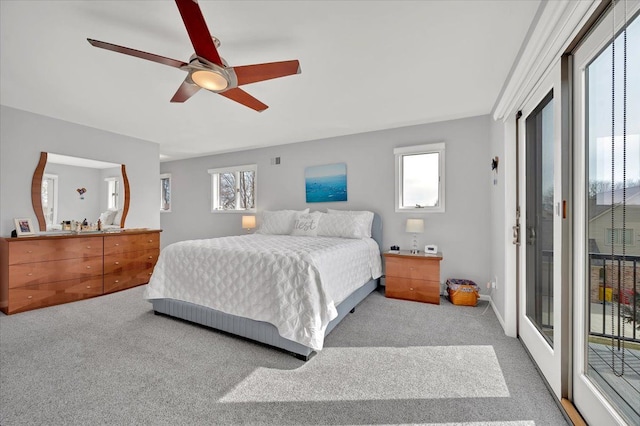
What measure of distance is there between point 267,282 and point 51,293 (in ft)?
10.2

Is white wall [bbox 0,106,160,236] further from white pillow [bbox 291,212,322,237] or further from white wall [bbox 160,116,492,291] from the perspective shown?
white pillow [bbox 291,212,322,237]

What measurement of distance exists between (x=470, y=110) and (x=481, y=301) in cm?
248

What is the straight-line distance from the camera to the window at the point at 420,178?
3711mm

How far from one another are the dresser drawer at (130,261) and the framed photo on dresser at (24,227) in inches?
33.3

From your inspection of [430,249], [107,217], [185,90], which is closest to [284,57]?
[185,90]

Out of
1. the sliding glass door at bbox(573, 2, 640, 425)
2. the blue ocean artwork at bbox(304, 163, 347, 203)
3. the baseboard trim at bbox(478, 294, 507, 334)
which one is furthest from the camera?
the blue ocean artwork at bbox(304, 163, 347, 203)

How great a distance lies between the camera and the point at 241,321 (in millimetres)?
2311

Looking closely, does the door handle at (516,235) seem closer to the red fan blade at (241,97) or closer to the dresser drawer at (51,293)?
the red fan blade at (241,97)

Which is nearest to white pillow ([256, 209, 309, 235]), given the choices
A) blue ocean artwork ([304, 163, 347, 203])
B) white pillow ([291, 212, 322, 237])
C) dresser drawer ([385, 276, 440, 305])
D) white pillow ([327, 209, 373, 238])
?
white pillow ([291, 212, 322, 237])

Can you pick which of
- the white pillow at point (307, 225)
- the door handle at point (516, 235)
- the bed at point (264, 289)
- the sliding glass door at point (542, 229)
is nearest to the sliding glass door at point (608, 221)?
the sliding glass door at point (542, 229)

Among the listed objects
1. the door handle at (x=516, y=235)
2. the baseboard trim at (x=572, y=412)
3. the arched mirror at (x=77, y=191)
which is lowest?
the baseboard trim at (x=572, y=412)

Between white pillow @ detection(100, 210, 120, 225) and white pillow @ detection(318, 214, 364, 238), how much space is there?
337cm

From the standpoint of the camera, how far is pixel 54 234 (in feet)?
11.5

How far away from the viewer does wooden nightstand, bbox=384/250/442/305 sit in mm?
3291
